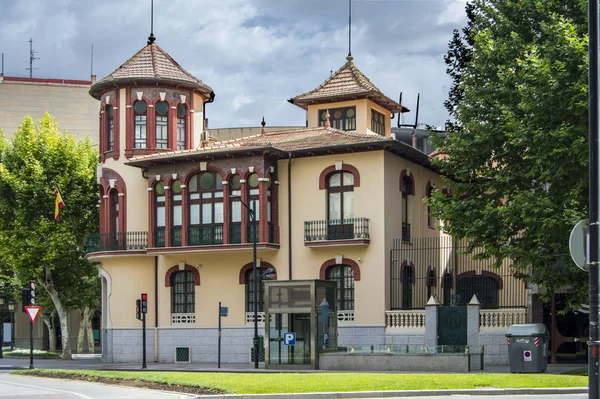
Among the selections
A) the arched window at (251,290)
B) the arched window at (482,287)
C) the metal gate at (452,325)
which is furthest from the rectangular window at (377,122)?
the metal gate at (452,325)

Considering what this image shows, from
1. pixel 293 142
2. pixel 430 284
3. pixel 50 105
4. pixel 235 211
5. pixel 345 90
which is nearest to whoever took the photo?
pixel 235 211

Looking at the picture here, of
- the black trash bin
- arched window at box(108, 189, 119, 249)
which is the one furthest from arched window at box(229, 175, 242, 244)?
the black trash bin

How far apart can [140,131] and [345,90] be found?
9972 mm

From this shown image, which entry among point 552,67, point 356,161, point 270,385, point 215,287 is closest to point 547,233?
point 552,67

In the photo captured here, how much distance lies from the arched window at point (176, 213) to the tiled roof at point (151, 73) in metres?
5.06

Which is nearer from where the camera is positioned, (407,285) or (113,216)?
(407,285)

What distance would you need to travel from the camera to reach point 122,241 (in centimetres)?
4319

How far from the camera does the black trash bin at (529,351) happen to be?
27.8 meters

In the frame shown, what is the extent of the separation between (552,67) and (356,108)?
64.6 feet

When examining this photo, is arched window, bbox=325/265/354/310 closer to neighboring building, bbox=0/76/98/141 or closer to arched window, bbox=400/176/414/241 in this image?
arched window, bbox=400/176/414/241

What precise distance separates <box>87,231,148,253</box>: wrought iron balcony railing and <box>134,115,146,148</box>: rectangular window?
4078 millimetres

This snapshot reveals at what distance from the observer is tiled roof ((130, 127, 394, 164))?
128 ft

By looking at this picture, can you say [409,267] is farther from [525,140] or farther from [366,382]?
[366,382]

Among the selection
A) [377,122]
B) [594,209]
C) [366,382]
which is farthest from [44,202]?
[594,209]
